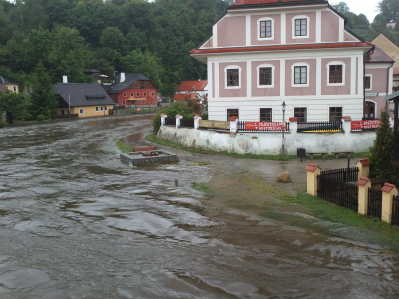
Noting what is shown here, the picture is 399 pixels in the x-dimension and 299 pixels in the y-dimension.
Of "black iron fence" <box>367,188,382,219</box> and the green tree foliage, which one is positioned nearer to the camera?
"black iron fence" <box>367,188,382,219</box>

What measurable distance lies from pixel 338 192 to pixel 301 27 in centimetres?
1850

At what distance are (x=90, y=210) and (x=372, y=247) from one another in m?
9.43

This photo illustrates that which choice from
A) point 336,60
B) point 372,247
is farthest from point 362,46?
point 372,247

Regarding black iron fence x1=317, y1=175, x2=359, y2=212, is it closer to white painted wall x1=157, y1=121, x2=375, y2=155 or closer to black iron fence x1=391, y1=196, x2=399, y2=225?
black iron fence x1=391, y1=196, x2=399, y2=225

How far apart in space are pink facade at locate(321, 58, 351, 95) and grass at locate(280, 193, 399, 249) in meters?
15.8

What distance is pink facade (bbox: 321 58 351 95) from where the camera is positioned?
28781 mm

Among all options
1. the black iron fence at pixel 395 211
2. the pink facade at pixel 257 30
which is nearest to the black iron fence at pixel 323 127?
the pink facade at pixel 257 30

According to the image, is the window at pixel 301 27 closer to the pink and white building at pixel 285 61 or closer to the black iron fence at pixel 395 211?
the pink and white building at pixel 285 61

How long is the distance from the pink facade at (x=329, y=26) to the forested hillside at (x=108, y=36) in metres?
70.7

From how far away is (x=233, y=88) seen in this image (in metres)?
30.1

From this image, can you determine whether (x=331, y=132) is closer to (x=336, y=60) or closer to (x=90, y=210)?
(x=336, y=60)

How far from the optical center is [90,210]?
14.5 m

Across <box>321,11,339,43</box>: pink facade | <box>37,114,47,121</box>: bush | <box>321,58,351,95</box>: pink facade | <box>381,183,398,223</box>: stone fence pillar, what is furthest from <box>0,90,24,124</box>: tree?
<box>381,183,398,223</box>: stone fence pillar

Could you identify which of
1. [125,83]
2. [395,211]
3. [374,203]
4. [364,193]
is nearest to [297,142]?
[364,193]
